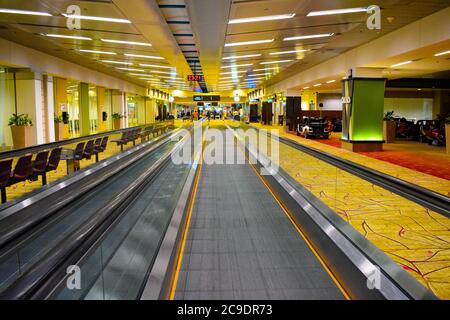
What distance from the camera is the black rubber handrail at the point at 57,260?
2.16 m

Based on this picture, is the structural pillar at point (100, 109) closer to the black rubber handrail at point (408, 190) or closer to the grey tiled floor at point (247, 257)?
the grey tiled floor at point (247, 257)

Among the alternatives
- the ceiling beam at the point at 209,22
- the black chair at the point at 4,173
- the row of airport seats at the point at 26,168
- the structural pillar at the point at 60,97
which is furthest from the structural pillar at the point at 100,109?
the black chair at the point at 4,173

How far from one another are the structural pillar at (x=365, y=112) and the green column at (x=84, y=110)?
16.6 m

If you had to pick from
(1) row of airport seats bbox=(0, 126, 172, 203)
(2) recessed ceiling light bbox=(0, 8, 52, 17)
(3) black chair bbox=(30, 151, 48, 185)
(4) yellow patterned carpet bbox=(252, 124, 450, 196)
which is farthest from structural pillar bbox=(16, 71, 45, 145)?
(4) yellow patterned carpet bbox=(252, 124, 450, 196)

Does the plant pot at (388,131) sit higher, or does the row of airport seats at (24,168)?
the plant pot at (388,131)

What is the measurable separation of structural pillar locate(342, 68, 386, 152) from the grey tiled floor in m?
10.3

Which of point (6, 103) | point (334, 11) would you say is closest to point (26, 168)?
point (334, 11)

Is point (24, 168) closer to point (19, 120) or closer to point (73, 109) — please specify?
point (19, 120)

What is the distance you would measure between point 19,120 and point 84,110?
954 cm

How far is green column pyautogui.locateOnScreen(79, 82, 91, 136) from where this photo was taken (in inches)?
988

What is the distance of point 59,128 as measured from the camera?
20016 mm

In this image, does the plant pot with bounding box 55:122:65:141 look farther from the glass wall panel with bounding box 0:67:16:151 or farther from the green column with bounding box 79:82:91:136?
the green column with bounding box 79:82:91:136

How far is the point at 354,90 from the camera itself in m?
16.5

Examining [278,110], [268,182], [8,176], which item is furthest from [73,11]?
[278,110]
